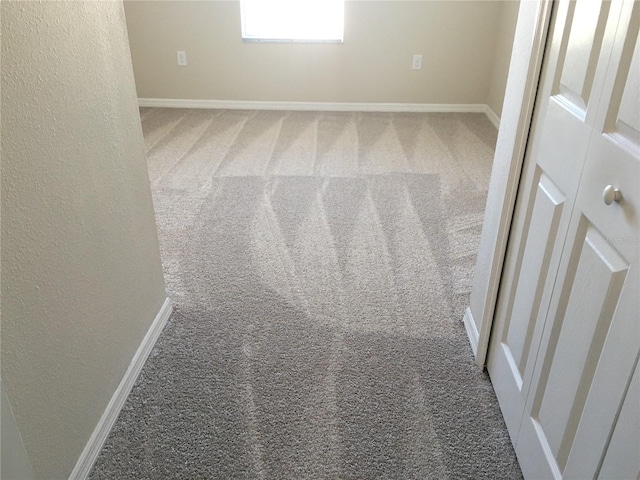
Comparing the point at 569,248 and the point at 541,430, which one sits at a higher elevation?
the point at 569,248

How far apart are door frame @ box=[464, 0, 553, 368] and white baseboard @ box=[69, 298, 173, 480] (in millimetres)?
A: 1082

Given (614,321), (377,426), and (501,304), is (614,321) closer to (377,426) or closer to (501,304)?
(501,304)

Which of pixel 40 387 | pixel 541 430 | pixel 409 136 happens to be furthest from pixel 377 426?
pixel 409 136

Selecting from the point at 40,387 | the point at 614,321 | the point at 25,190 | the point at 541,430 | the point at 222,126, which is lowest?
the point at 222,126

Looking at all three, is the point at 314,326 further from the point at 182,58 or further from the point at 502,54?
the point at 182,58

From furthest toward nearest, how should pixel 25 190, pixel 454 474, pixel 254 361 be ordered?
pixel 254 361
pixel 454 474
pixel 25 190

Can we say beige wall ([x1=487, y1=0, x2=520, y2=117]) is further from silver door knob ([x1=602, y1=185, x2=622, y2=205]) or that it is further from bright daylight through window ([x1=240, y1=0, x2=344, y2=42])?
silver door knob ([x1=602, y1=185, x2=622, y2=205])

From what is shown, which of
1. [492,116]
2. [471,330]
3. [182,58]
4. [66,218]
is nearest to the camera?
[66,218]

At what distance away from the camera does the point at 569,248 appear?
1140 mm

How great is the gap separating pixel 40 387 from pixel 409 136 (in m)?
3.20

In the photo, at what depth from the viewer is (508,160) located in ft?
5.06

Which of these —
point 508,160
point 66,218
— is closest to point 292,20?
point 508,160

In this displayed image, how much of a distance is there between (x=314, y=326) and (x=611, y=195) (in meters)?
1.21

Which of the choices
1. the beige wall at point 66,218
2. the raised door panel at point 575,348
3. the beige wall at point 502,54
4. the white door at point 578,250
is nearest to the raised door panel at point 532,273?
the white door at point 578,250
